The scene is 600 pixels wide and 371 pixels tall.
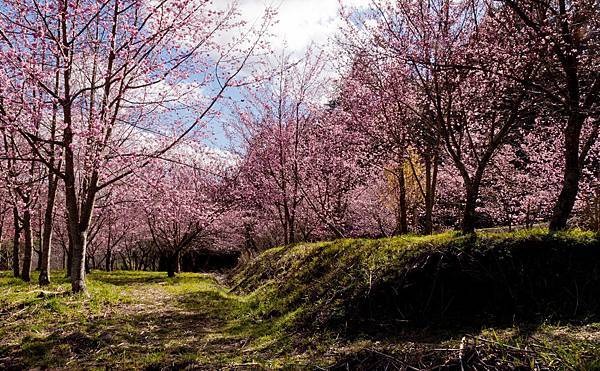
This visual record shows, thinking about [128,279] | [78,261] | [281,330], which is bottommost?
[128,279]

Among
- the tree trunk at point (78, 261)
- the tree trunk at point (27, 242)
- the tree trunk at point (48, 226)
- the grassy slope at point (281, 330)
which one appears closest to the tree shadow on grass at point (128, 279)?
the tree trunk at point (27, 242)

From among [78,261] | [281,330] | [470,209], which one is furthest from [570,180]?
[78,261]

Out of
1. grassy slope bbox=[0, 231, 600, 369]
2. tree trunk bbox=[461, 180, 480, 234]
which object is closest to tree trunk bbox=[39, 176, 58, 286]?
grassy slope bbox=[0, 231, 600, 369]

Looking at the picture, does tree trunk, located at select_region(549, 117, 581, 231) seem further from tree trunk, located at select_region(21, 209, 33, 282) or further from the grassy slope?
tree trunk, located at select_region(21, 209, 33, 282)

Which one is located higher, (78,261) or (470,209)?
(470,209)

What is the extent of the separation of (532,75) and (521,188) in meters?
12.7

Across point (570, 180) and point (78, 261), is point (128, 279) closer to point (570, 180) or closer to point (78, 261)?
point (78, 261)

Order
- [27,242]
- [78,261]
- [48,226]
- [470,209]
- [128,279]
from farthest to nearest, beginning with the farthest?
[128,279], [27,242], [48,226], [78,261], [470,209]

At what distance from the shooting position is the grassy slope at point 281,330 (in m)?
3.65

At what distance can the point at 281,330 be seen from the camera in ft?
18.8

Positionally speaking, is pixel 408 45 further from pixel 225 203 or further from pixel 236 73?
pixel 225 203

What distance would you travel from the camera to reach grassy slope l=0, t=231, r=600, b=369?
3648mm

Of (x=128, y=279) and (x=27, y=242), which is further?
(x=128, y=279)

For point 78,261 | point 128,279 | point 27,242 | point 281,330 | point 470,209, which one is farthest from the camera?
point 128,279
